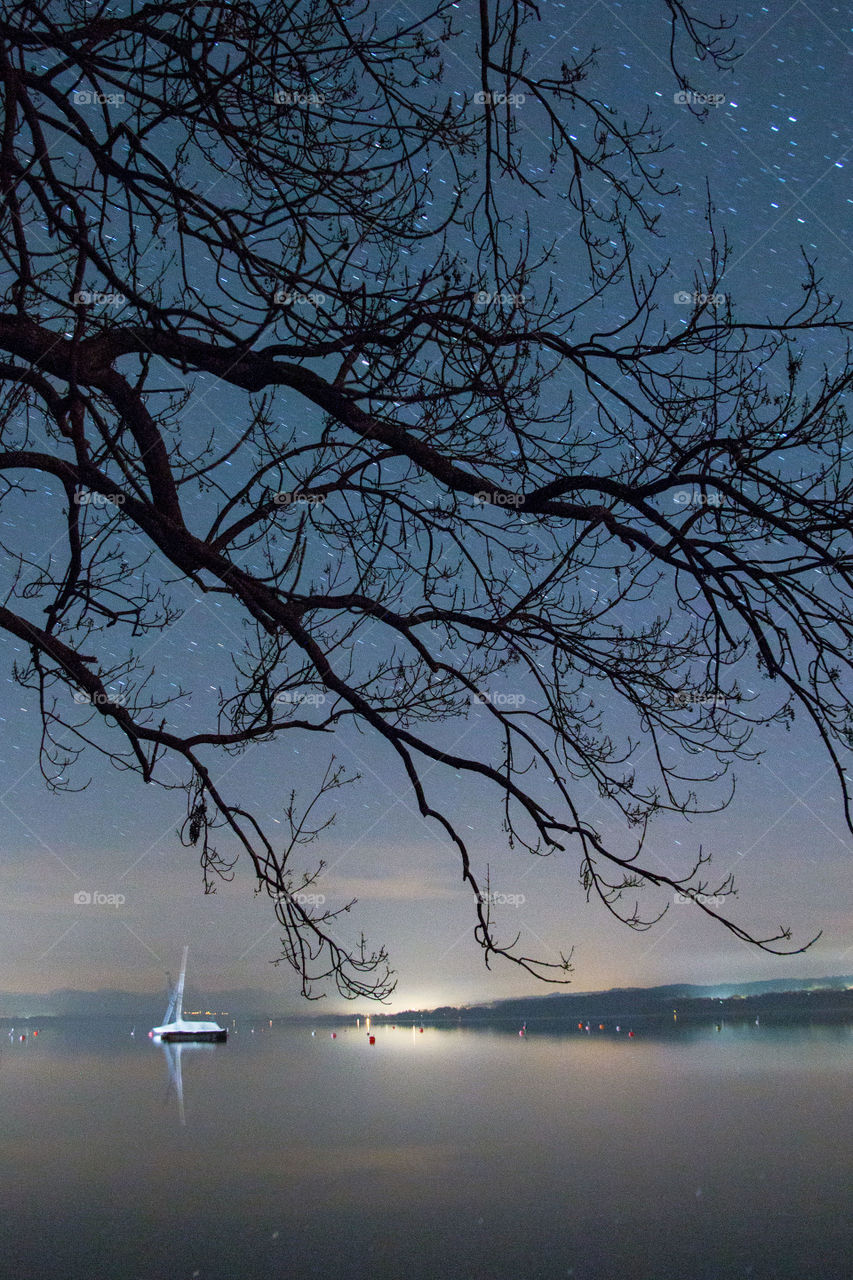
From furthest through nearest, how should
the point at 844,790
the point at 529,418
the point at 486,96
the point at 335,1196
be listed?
the point at 335,1196 < the point at 529,418 < the point at 486,96 < the point at 844,790

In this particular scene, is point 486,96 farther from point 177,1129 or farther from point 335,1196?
point 177,1129

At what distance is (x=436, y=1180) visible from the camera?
50844 millimetres

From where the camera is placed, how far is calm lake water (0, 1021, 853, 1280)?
37.8 m

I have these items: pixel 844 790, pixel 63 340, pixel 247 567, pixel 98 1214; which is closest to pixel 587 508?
pixel 844 790

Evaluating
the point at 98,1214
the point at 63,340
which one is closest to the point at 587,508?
the point at 63,340

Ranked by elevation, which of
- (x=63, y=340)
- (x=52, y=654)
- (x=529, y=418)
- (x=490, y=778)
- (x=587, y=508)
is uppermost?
(x=63, y=340)

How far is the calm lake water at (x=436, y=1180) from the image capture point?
124 feet

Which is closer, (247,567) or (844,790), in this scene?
(844,790)

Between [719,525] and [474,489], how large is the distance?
957 mm

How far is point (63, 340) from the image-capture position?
4262 mm

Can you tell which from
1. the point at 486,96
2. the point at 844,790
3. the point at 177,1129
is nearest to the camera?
the point at 844,790

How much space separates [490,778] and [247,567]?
1610 millimetres

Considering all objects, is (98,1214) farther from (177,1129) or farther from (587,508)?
(587,508)

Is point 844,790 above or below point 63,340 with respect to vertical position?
below
